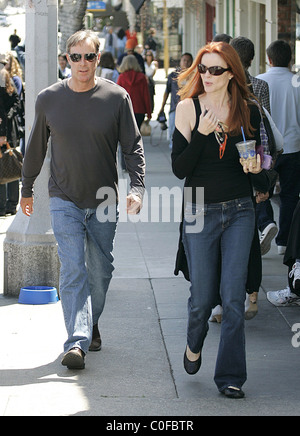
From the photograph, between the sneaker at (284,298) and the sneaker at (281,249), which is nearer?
the sneaker at (284,298)

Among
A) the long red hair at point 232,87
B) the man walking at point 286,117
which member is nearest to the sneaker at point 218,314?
the long red hair at point 232,87

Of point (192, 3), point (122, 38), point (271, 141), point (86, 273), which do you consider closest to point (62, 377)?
point (86, 273)

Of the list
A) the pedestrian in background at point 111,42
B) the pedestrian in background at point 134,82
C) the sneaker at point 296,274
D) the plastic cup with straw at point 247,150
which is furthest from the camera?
the pedestrian in background at point 111,42

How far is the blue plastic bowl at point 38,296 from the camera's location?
709 centimetres

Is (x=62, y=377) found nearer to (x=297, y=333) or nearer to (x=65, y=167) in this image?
(x=65, y=167)

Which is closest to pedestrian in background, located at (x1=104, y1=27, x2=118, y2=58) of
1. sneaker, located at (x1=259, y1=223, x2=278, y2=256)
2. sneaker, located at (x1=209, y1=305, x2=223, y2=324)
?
sneaker, located at (x1=259, y1=223, x2=278, y2=256)

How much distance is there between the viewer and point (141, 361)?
5.79m

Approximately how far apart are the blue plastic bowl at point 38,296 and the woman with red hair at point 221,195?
7.16ft

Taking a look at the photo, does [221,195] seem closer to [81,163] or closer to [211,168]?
[211,168]

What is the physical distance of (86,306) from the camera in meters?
5.63

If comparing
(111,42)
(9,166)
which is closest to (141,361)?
(9,166)

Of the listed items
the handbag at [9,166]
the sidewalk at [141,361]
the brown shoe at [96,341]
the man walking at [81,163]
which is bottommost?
the sidewalk at [141,361]

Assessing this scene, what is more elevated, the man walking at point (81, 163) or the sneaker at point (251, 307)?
the man walking at point (81, 163)

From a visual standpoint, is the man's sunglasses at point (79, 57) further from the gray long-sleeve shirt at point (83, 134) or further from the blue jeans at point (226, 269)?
the blue jeans at point (226, 269)
